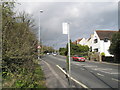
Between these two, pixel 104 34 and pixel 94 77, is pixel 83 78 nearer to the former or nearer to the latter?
pixel 94 77

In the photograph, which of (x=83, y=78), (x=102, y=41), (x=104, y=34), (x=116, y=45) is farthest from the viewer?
(x=104, y=34)

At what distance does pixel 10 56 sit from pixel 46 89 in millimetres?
2334

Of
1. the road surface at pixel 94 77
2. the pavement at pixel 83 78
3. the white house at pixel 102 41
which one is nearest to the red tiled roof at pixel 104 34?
the white house at pixel 102 41

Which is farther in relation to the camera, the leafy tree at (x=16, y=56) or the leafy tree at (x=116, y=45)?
the leafy tree at (x=116, y=45)

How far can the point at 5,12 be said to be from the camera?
696 cm

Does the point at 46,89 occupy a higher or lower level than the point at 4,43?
lower

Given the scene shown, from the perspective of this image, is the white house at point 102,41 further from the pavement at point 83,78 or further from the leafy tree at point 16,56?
the leafy tree at point 16,56

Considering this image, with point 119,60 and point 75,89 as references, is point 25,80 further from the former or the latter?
point 119,60

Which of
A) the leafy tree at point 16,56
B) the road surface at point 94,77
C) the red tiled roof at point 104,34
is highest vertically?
the red tiled roof at point 104,34

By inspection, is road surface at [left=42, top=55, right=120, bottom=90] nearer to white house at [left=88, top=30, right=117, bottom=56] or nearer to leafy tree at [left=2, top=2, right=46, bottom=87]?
leafy tree at [left=2, top=2, right=46, bottom=87]

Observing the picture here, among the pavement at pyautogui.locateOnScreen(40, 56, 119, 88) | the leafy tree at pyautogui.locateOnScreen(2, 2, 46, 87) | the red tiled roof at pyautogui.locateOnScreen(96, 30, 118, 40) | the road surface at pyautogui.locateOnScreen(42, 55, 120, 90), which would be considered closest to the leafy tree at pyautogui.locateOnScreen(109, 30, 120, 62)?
the road surface at pyautogui.locateOnScreen(42, 55, 120, 90)

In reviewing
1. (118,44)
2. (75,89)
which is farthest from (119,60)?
(75,89)

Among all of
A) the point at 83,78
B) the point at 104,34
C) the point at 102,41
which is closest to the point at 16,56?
the point at 83,78

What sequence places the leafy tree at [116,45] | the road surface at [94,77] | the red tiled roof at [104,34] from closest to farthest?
the road surface at [94,77]
the leafy tree at [116,45]
the red tiled roof at [104,34]
